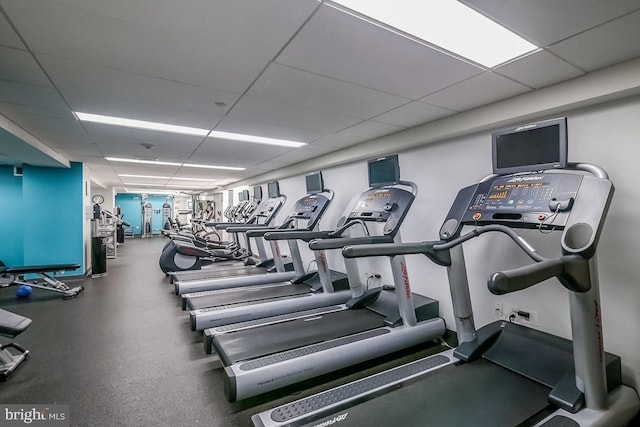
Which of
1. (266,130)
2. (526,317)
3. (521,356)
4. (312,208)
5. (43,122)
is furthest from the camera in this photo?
(312,208)

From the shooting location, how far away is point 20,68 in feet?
6.39

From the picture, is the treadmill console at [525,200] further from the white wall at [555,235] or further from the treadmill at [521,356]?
the white wall at [555,235]

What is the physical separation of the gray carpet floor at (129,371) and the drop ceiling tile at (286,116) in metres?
2.33

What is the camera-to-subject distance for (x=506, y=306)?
2.58 m

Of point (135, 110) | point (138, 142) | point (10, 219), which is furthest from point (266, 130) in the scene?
point (10, 219)

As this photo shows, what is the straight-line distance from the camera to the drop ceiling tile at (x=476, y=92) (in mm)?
2133

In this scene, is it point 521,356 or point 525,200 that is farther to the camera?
point 521,356

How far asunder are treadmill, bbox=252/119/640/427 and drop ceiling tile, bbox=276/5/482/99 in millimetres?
638

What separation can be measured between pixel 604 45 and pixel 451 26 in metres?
0.91

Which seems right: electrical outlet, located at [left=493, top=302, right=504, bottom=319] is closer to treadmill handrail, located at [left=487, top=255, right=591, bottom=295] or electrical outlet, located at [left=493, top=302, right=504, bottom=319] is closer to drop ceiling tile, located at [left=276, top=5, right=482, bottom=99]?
treadmill handrail, located at [left=487, top=255, right=591, bottom=295]

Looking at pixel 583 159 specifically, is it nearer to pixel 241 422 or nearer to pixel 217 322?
pixel 241 422

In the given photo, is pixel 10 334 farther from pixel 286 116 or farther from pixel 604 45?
pixel 604 45

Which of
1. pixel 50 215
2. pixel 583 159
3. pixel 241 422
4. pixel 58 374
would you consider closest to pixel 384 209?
pixel 583 159

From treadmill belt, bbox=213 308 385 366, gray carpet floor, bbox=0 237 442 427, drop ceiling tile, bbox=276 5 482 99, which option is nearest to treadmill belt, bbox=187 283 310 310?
gray carpet floor, bbox=0 237 442 427
